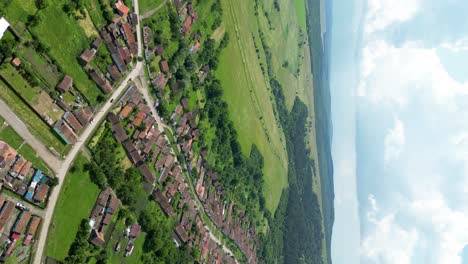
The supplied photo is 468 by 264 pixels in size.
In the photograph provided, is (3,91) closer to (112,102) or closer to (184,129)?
(112,102)

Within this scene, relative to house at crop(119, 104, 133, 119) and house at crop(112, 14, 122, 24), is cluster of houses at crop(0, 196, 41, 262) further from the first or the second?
house at crop(112, 14, 122, 24)

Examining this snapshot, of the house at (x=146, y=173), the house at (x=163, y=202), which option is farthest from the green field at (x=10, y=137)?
the house at (x=163, y=202)

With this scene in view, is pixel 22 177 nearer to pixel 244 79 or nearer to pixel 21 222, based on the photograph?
pixel 21 222

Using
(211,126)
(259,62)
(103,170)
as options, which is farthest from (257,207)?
(103,170)

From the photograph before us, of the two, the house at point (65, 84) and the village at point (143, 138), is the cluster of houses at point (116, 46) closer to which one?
the village at point (143, 138)

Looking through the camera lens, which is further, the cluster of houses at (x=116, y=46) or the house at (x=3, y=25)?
the cluster of houses at (x=116, y=46)

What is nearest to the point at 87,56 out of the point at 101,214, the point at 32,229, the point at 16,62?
the point at 16,62
